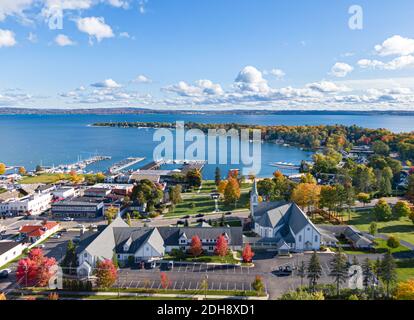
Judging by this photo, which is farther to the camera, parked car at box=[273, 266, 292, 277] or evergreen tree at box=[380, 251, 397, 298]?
parked car at box=[273, 266, 292, 277]

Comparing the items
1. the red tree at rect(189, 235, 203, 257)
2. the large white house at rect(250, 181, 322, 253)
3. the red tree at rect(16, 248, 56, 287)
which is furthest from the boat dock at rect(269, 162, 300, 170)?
the red tree at rect(16, 248, 56, 287)

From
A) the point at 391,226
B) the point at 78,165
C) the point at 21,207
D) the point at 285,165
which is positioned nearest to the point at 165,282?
the point at 391,226

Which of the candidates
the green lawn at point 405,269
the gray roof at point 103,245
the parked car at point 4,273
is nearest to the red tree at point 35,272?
the parked car at point 4,273

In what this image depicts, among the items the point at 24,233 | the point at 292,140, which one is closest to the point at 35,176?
the point at 24,233

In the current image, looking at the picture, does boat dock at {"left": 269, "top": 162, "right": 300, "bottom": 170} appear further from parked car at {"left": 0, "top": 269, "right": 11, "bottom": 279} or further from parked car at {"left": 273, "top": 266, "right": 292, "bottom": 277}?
parked car at {"left": 0, "top": 269, "right": 11, "bottom": 279}

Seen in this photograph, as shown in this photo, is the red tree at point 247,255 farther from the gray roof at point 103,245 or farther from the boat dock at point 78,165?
the boat dock at point 78,165

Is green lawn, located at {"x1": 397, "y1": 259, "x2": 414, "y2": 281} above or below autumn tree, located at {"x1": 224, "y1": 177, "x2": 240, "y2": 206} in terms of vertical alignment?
below
